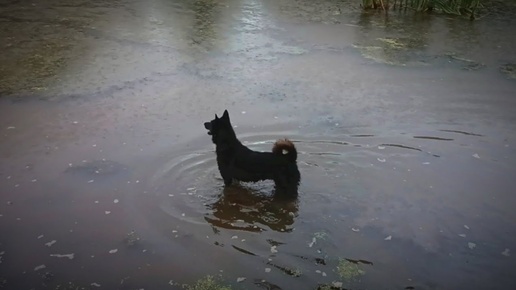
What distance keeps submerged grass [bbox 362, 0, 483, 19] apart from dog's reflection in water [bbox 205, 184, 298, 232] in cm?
603

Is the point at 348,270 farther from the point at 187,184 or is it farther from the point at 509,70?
the point at 509,70

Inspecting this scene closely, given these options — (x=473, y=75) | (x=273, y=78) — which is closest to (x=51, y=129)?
(x=273, y=78)

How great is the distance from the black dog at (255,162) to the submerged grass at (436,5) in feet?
19.6

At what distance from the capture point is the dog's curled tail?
3855 millimetres

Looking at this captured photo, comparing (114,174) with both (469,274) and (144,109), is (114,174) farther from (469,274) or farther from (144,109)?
(469,274)

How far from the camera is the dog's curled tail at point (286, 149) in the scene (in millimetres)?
3855

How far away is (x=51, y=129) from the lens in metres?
5.05

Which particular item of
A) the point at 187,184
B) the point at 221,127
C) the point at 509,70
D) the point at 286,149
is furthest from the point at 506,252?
the point at 509,70

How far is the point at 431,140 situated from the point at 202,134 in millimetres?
2092

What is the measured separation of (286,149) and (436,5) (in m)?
6.48

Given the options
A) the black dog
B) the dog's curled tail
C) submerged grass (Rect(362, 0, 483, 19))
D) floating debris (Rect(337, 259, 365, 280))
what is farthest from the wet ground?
submerged grass (Rect(362, 0, 483, 19))

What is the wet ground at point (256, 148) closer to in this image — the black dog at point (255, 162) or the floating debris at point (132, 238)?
the floating debris at point (132, 238)

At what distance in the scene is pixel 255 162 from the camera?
391cm

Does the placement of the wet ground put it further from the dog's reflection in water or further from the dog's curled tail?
the dog's curled tail
